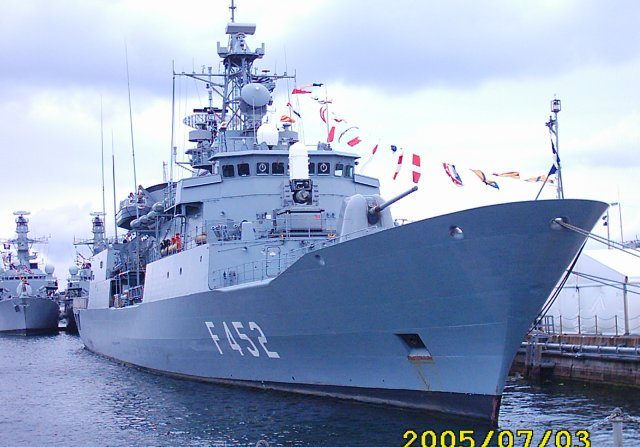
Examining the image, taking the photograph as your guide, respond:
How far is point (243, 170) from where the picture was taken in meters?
20.0

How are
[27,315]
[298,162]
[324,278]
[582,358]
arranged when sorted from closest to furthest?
[324,278]
[298,162]
[582,358]
[27,315]

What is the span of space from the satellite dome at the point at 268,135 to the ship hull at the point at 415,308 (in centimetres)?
548

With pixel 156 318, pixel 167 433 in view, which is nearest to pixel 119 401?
pixel 156 318

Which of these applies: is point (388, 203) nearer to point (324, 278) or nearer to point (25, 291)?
point (324, 278)

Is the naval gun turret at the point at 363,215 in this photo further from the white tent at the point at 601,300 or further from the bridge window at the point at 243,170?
the white tent at the point at 601,300

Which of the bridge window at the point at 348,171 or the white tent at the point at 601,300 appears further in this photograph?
the bridge window at the point at 348,171

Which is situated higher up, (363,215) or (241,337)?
(363,215)

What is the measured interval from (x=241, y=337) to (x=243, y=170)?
5.09 metres

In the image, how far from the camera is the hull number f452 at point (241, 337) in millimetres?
15984

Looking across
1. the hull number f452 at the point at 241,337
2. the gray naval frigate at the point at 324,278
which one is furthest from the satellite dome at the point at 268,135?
the hull number f452 at the point at 241,337

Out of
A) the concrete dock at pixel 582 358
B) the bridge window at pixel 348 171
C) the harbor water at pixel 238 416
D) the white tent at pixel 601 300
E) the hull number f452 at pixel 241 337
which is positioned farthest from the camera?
the bridge window at pixel 348 171

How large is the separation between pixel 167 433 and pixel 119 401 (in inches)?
176

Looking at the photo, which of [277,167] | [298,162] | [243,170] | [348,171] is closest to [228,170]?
[243,170]
